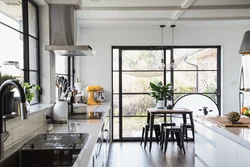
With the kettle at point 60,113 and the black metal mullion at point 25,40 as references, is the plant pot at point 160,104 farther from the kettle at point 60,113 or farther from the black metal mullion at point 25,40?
the black metal mullion at point 25,40

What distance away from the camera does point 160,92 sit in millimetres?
5676

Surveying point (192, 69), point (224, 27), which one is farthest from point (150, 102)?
point (224, 27)

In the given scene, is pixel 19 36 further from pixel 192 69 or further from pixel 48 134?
pixel 192 69

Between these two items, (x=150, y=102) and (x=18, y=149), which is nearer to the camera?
(x=18, y=149)

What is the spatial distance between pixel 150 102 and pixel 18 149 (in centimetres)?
466

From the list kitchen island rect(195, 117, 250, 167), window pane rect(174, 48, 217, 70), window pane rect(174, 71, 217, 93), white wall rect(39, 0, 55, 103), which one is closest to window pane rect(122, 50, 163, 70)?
window pane rect(174, 48, 217, 70)

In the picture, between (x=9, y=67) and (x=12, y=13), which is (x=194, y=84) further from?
(x=9, y=67)

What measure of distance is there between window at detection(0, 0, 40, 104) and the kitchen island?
6.82 ft

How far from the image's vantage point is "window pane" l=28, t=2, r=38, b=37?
3046 mm

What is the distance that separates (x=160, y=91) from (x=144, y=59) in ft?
3.38

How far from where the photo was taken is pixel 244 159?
2107mm

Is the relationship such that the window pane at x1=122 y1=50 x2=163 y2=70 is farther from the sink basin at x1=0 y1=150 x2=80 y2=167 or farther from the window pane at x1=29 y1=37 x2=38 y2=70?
the sink basin at x1=0 y1=150 x2=80 y2=167

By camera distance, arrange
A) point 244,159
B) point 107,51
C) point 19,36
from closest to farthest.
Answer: point 244,159 → point 19,36 → point 107,51

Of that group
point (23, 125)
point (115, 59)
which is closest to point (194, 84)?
point (115, 59)
